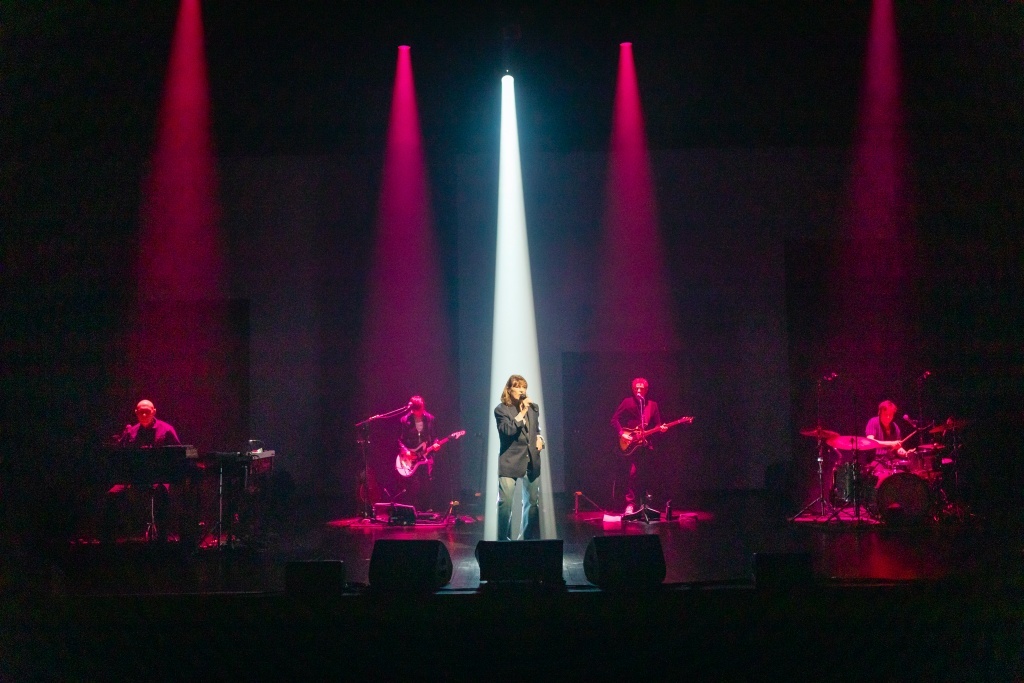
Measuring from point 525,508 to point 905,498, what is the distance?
3509mm

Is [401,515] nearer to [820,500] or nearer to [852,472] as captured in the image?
[820,500]

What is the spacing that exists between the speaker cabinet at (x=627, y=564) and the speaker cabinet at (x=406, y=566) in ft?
2.79

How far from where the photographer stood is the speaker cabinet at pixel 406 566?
457 centimetres

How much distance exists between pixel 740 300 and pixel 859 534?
154 inches

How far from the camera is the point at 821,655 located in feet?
13.3

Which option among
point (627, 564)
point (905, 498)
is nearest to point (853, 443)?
point (905, 498)

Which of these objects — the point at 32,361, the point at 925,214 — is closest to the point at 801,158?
the point at 925,214

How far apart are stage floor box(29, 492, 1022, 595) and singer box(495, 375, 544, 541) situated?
0.40 meters

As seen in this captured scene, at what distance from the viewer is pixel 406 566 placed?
461cm

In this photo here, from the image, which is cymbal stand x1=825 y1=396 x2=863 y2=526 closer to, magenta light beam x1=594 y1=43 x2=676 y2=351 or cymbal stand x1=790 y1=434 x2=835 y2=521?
cymbal stand x1=790 y1=434 x2=835 y2=521

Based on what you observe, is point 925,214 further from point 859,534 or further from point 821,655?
point 821,655

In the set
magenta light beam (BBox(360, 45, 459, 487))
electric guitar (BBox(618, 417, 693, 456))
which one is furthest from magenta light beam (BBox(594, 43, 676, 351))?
electric guitar (BBox(618, 417, 693, 456))

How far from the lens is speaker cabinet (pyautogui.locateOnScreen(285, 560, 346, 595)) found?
4.50m

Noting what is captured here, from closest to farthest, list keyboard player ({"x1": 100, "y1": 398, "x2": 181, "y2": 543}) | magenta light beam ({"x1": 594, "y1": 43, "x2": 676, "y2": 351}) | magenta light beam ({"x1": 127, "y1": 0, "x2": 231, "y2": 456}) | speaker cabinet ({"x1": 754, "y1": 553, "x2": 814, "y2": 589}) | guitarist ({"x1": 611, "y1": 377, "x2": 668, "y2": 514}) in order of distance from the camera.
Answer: speaker cabinet ({"x1": 754, "y1": 553, "x2": 814, "y2": 589}) < keyboard player ({"x1": 100, "y1": 398, "x2": 181, "y2": 543}) < guitarist ({"x1": 611, "y1": 377, "x2": 668, "y2": 514}) < magenta light beam ({"x1": 127, "y1": 0, "x2": 231, "y2": 456}) < magenta light beam ({"x1": 594, "y1": 43, "x2": 676, "y2": 351})
